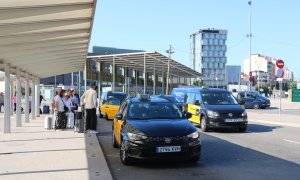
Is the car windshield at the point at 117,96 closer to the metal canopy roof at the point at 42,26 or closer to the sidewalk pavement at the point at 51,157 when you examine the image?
the metal canopy roof at the point at 42,26

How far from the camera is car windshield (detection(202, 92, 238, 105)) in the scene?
1920 cm

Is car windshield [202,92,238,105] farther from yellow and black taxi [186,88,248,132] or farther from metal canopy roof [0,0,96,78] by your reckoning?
metal canopy roof [0,0,96,78]

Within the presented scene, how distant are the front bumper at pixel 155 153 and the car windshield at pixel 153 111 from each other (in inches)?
54.7

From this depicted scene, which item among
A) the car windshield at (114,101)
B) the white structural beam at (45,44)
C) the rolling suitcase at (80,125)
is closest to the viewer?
the white structural beam at (45,44)

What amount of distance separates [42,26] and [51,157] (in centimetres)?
321

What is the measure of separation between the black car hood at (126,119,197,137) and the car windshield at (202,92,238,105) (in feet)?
29.2

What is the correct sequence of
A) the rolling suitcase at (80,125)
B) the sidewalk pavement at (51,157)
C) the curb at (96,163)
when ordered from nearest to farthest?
the curb at (96,163) < the sidewalk pavement at (51,157) < the rolling suitcase at (80,125)

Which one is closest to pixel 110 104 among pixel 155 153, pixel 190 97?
pixel 190 97

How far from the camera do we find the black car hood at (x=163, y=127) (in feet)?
31.6

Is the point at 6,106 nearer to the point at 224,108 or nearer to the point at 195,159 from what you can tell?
the point at 224,108

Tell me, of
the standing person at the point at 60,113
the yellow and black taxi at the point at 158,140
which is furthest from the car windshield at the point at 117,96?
the yellow and black taxi at the point at 158,140

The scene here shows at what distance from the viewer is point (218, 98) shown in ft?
63.6

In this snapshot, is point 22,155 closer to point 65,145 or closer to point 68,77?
point 65,145

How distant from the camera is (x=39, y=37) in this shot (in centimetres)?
1248
